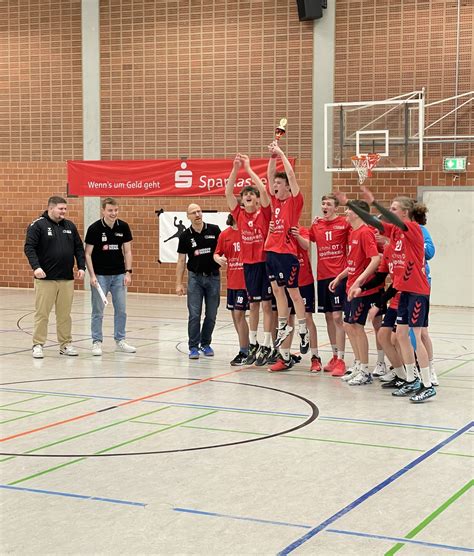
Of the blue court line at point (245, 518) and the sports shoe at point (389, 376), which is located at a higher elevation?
the blue court line at point (245, 518)

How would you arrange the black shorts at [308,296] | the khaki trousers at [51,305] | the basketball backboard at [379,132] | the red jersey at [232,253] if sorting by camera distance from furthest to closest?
the basketball backboard at [379,132], the khaki trousers at [51,305], the red jersey at [232,253], the black shorts at [308,296]

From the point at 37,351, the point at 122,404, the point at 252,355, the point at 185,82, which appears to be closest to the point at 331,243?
the point at 252,355

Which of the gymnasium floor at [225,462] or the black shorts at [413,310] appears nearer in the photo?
the gymnasium floor at [225,462]

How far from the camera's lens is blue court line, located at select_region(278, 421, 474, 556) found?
14.8 ft

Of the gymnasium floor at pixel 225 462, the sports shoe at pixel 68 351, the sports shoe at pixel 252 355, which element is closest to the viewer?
the gymnasium floor at pixel 225 462

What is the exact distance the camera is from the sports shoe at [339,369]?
961cm

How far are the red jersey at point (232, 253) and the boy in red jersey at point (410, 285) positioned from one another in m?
2.63

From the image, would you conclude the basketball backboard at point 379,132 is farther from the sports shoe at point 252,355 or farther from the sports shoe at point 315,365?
the sports shoe at point 315,365

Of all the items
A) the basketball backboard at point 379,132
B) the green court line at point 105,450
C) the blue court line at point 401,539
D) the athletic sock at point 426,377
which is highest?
the basketball backboard at point 379,132

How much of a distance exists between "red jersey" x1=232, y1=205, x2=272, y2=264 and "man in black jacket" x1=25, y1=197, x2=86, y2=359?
2092 millimetres

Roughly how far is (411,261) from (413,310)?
46 centimetres

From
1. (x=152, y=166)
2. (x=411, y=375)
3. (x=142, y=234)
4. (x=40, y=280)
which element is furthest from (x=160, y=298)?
(x=411, y=375)

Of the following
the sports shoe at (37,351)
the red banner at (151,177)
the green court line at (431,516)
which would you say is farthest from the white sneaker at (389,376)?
the red banner at (151,177)

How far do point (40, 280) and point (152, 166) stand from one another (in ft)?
28.4
